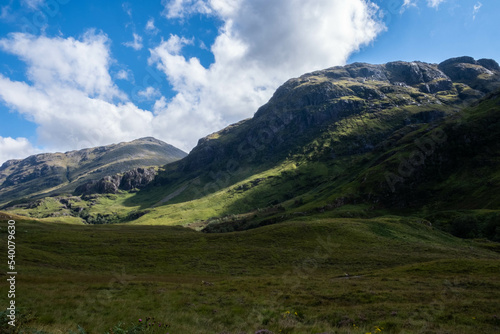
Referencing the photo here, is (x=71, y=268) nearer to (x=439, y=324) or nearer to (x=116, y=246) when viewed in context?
(x=116, y=246)

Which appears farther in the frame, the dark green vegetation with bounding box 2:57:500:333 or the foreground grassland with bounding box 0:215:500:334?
the dark green vegetation with bounding box 2:57:500:333

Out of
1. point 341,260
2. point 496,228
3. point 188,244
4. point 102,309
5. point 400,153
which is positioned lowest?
point 496,228

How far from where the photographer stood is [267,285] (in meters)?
34.4

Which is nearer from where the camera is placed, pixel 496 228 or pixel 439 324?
pixel 439 324

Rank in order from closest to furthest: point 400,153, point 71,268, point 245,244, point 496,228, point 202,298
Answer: point 202,298 < point 71,268 < point 245,244 < point 496,228 < point 400,153

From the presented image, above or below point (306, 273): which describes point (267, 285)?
above

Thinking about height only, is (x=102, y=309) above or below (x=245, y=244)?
above

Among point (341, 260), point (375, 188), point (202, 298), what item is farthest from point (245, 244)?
point (375, 188)

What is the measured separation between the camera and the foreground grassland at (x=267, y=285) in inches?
680

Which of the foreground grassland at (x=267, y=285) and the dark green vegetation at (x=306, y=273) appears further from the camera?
the dark green vegetation at (x=306, y=273)

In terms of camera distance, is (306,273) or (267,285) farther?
(306,273)

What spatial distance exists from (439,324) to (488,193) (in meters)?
141

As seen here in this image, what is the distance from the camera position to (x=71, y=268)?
51.1m

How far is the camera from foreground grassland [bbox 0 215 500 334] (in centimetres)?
1728
